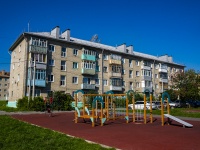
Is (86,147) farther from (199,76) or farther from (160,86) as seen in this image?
(160,86)

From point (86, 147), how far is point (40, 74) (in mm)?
27281

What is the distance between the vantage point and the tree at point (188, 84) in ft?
119

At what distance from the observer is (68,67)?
121 ft

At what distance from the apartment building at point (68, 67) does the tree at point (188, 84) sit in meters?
10.4

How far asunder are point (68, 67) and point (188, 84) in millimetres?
20479

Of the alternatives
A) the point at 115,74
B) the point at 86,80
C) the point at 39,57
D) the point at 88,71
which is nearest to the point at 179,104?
the point at 115,74

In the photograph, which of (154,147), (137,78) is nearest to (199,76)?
(137,78)

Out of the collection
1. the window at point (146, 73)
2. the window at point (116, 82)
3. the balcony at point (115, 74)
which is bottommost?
the window at point (116, 82)

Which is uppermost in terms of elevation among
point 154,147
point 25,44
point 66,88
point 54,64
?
point 25,44

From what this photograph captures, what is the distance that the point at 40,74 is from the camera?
106ft

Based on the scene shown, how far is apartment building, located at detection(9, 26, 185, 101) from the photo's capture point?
3225cm

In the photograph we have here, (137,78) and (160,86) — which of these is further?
(160,86)

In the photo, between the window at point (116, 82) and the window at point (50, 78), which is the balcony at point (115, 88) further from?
the window at point (50, 78)

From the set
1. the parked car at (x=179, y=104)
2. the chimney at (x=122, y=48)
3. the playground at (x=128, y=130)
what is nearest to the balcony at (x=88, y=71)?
the chimney at (x=122, y=48)
